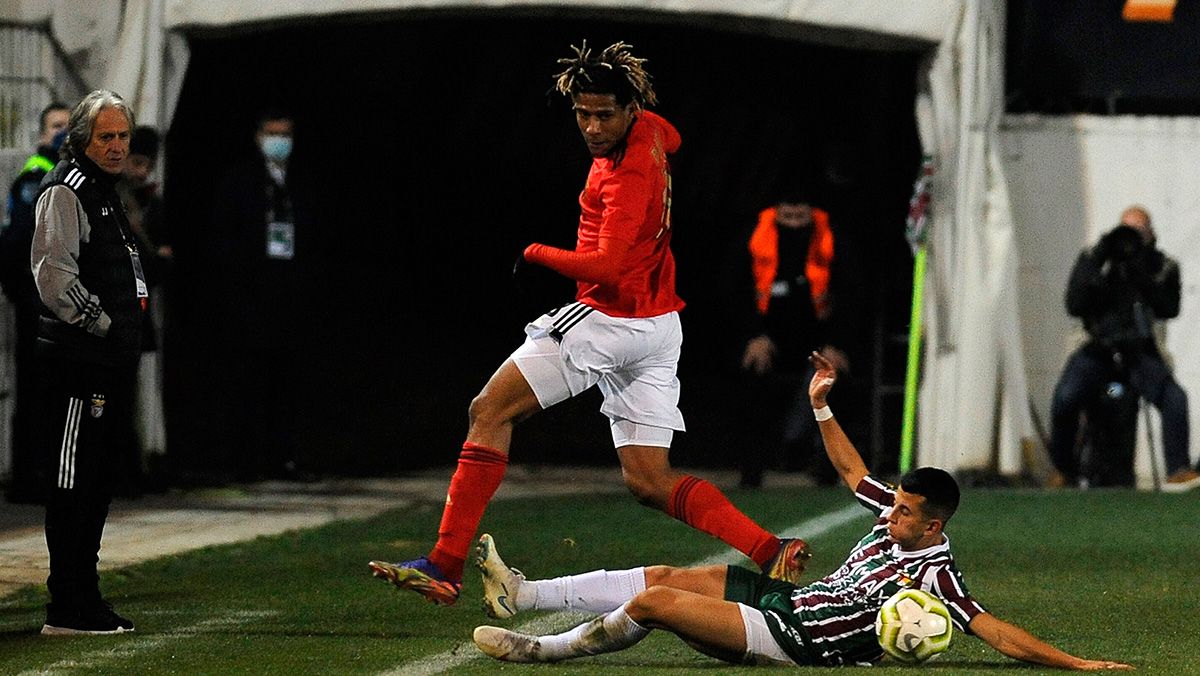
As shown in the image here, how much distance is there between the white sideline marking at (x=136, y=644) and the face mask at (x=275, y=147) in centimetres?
631

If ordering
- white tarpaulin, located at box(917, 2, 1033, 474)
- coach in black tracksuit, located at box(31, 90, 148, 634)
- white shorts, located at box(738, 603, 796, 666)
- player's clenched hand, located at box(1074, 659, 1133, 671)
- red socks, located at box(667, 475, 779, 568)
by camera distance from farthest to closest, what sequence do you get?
white tarpaulin, located at box(917, 2, 1033, 474), red socks, located at box(667, 475, 779, 568), coach in black tracksuit, located at box(31, 90, 148, 634), white shorts, located at box(738, 603, 796, 666), player's clenched hand, located at box(1074, 659, 1133, 671)

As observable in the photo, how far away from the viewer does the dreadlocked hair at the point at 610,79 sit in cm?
772

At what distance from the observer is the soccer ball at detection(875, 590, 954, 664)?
654 cm

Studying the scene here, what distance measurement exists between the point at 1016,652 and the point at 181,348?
13815mm

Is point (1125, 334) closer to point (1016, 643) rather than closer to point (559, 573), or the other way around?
point (559, 573)

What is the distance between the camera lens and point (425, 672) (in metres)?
6.82

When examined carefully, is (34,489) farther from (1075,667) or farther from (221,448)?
(1075,667)

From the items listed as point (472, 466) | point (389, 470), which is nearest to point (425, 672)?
point (472, 466)

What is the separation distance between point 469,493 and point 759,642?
1438 millimetres

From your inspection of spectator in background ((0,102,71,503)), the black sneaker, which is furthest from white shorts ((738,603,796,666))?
spectator in background ((0,102,71,503))

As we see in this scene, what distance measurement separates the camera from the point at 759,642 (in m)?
6.74

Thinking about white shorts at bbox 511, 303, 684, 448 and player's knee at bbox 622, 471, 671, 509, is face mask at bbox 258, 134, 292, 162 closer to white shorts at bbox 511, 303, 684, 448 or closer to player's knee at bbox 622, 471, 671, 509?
white shorts at bbox 511, 303, 684, 448

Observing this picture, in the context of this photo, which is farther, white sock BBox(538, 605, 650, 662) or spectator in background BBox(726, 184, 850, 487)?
spectator in background BBox(726, 184, 850, 487)

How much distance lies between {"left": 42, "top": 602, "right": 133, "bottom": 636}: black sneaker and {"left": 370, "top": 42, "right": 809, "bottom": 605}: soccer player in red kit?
37.8 inches
